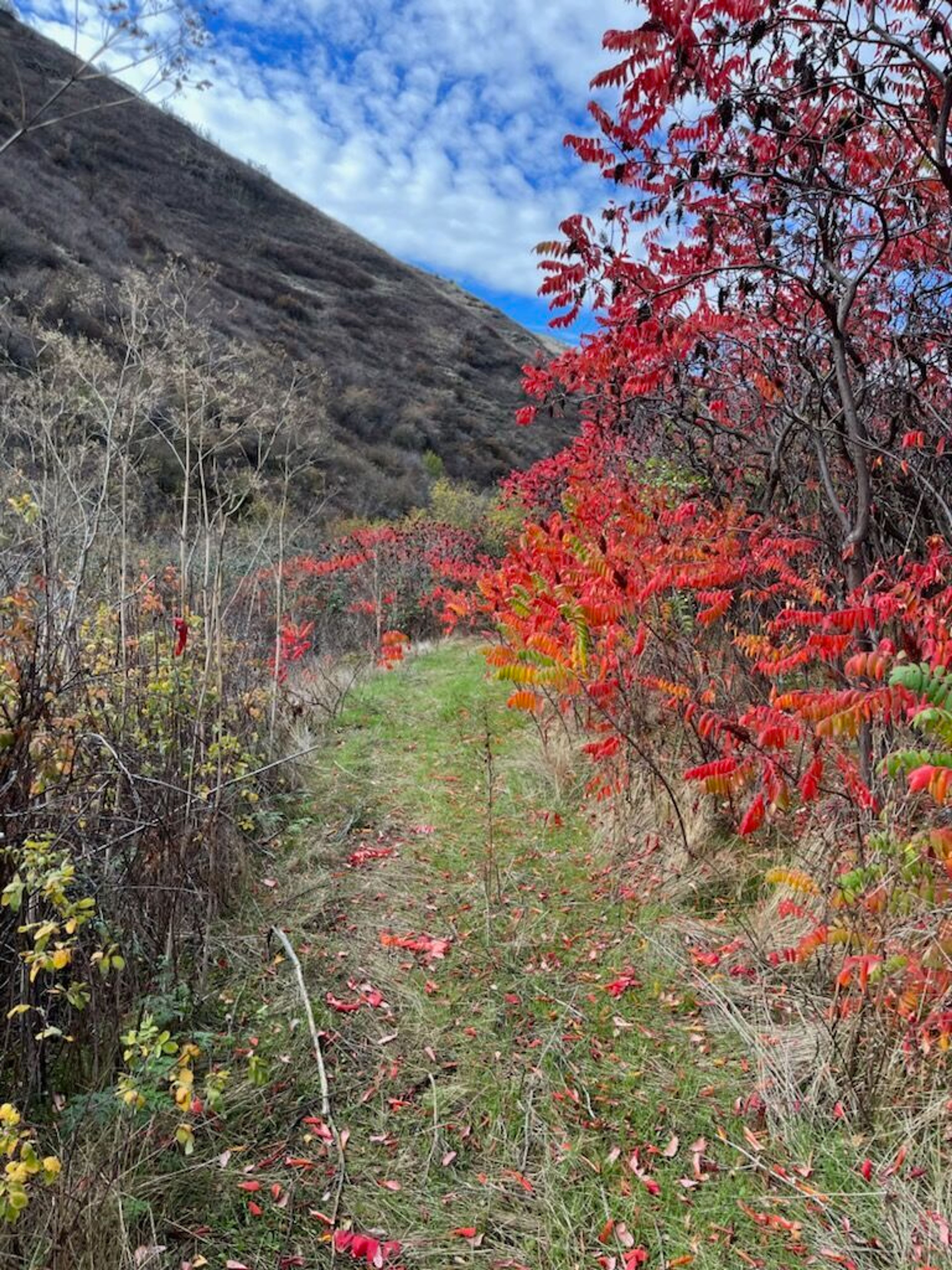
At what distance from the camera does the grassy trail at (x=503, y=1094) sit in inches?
76.4

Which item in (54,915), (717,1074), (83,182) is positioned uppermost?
(83,182)

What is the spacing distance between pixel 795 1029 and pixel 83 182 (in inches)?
1130

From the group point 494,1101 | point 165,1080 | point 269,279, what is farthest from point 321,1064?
point 269,279

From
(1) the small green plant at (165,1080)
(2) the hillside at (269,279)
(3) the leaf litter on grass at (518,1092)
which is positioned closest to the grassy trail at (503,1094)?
(3) the leaf litter on grass at (518,1092)

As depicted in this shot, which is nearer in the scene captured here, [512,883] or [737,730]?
[737,730]

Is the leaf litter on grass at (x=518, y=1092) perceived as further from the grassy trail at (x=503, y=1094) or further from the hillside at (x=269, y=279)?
the hillside at (x=269, y=279)

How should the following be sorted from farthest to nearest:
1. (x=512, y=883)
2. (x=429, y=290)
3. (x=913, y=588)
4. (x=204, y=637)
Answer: (x=429, y=290), (x=204, y=637), (x=512, y=883), (x=913, y=588)

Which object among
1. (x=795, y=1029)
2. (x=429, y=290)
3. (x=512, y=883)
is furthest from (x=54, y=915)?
(x=429, y=290)

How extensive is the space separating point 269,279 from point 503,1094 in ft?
93.3

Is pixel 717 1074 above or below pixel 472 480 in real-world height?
below

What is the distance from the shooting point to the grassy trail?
6.37 feet

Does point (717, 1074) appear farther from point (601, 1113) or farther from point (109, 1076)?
point (109, 1076)

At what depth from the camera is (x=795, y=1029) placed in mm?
2473

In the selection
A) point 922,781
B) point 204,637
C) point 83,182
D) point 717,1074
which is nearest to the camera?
point 922,781
